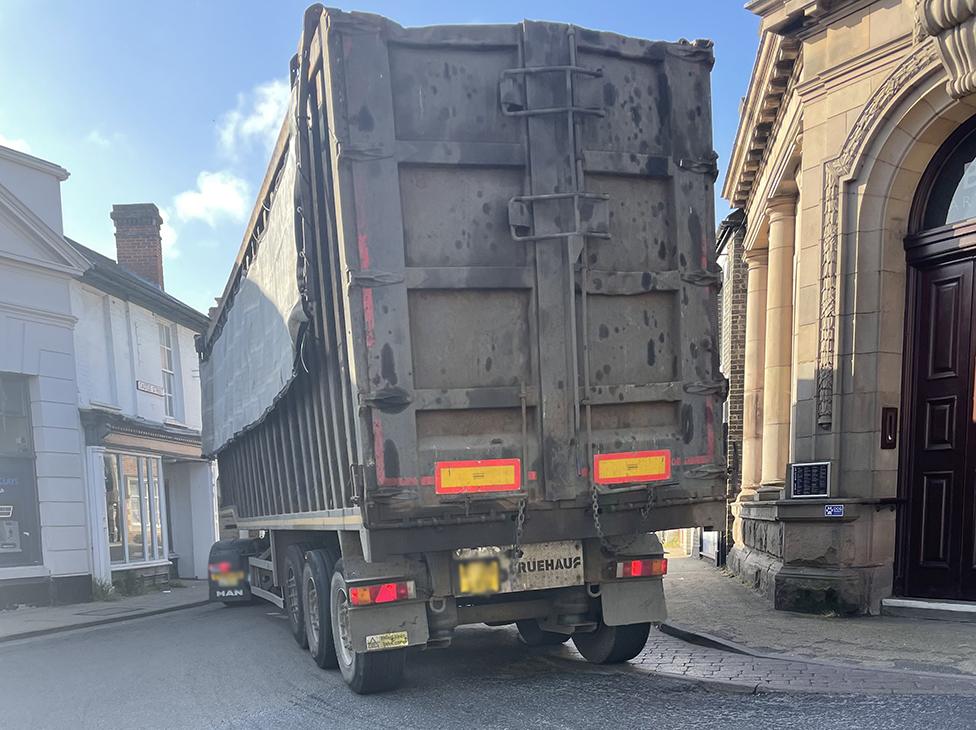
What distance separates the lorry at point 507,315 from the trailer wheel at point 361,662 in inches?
0.8

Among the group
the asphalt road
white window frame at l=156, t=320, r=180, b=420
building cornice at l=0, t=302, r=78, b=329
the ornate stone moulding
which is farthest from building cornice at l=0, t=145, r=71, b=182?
the ornate stone moulding

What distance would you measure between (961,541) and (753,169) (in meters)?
6.16

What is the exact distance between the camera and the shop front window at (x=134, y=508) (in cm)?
1365

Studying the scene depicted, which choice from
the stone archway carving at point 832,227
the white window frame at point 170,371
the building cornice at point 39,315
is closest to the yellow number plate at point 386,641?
the stone archway carving at point 832,227

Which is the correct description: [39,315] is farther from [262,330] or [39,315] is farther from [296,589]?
[296,589]

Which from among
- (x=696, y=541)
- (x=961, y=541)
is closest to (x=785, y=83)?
(x=961, y=541)

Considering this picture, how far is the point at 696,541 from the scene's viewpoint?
1303 cm

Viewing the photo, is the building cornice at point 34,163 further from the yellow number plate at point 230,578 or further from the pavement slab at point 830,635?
the pavement slab at point 830,635

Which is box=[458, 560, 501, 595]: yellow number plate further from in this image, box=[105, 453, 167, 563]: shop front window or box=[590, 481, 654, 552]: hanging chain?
box=[105, 453, 167, 563]: shop front window

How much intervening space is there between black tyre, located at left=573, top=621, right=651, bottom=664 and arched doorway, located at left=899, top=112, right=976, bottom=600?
3226mm

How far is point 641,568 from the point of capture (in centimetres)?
478

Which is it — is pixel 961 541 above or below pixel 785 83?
below

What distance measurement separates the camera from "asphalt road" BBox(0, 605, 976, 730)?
392cm

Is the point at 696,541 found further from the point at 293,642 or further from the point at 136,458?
the point at 136,458
